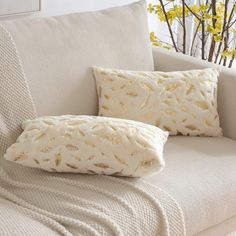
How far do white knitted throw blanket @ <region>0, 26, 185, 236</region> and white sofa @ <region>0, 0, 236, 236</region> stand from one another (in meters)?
0.07

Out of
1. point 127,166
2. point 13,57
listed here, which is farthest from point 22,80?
point 127,166

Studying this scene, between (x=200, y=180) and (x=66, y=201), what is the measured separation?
0.44 meters

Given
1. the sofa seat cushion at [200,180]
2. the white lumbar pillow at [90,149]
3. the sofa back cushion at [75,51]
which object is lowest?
the sofa seat cushion at [200,180]

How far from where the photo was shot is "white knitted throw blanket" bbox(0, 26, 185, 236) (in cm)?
154

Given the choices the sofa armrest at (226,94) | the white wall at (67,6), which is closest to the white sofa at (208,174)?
the sofa armrest at (226,94)

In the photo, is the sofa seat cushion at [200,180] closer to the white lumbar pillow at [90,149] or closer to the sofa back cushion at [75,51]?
the white lumbar pillow at [90,149]

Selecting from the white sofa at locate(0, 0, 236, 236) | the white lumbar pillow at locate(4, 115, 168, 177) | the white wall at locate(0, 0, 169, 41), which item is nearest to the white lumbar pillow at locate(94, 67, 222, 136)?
the white sofa at locate(0, 0, 236, 236)

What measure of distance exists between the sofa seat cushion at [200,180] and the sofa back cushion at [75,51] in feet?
1.20

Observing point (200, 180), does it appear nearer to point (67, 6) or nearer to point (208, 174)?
point (208, 174)

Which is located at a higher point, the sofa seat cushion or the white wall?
the white wall

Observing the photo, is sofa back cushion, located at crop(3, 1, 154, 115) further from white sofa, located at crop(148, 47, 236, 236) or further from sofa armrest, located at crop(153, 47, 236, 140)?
white sofa, located at crop(148, 47, 236, 236)

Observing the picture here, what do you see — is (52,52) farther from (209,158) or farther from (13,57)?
(209,158)

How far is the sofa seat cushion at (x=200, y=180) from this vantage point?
1.77 meters

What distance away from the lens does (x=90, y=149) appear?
169cm
